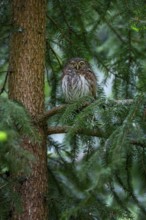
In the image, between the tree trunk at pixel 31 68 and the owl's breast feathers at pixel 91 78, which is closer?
the tree trunk at pixel 31 68

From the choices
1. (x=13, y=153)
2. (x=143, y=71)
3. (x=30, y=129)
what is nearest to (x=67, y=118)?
(x=30, y=129)

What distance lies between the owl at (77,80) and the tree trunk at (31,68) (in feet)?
2.05

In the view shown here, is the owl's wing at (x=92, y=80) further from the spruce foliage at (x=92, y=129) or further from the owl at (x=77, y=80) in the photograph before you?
the spruce foliage at (x=92, y=129)

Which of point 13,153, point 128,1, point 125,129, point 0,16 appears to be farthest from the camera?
point 0,16

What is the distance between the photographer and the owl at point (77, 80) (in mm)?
4641

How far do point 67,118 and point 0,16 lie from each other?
4.92 ft

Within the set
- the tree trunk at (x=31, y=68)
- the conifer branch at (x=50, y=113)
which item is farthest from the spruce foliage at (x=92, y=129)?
the tree trunk at (x=31, y=68)

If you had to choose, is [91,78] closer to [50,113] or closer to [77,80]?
[77,80]

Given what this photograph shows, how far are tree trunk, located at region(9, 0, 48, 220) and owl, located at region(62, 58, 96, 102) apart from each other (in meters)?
0.62

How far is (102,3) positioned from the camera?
4.39 metres

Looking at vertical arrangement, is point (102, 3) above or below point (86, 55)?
above

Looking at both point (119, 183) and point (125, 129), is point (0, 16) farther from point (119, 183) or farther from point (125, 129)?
point (125, 129)

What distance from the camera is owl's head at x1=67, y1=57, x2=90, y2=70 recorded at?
455 cm

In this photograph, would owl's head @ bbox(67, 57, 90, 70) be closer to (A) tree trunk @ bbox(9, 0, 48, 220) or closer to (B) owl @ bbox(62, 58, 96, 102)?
(B) owl @ bbox(62, 58, 96, 102)
